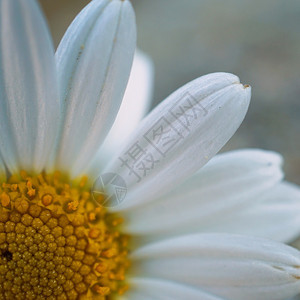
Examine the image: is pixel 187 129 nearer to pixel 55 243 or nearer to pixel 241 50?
pixel 55 243

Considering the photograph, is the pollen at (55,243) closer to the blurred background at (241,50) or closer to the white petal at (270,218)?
the white petal at (270,218)

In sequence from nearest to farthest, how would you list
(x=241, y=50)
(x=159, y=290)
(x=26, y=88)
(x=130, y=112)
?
(x=26, y=88) → (x=159, y=290) → (x=130, y=112) → (x=241, y=50)

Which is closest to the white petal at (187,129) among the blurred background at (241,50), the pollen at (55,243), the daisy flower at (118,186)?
the daisy flower at (118,186)

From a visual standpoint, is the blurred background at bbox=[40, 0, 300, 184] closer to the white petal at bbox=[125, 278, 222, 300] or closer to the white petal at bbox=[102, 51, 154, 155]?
the white petal at bbox=[102, 51, 154, 155]

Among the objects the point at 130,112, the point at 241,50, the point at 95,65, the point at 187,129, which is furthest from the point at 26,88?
the point at 241,50

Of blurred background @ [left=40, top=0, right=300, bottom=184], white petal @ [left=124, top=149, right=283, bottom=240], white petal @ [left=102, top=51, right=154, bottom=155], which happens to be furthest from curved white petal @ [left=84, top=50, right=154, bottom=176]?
blurred background @ [left=40, top=0, right=300, bottom=184]
